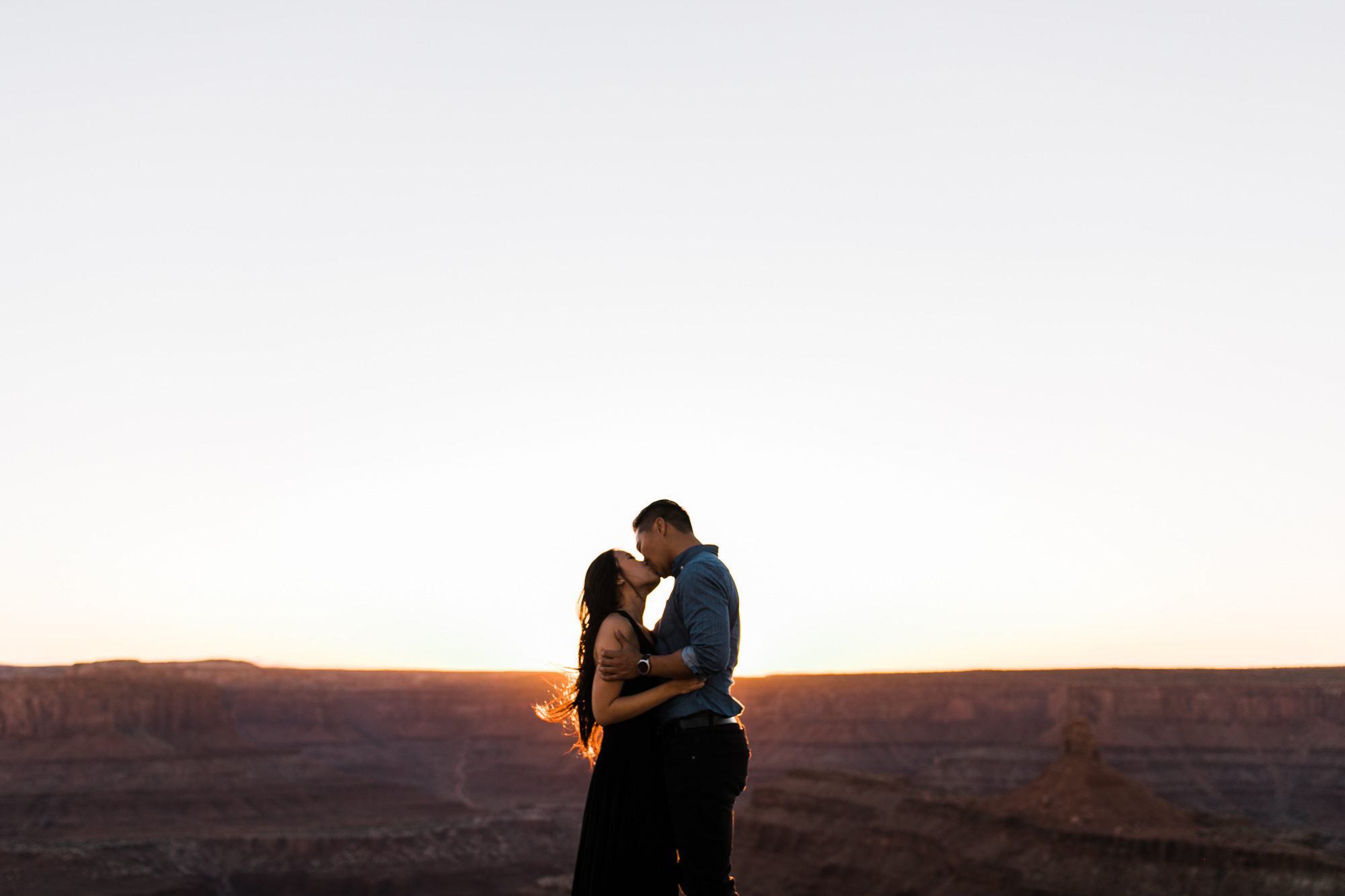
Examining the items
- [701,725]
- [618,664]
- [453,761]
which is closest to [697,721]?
[701,725]

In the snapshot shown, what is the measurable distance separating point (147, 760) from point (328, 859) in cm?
2790

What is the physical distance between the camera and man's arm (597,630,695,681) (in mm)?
7660

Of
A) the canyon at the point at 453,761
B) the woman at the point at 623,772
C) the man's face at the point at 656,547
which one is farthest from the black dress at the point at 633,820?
the canyon at the point at 453,761

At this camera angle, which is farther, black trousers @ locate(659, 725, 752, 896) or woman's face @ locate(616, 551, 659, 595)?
woman's face @ locate(616, 551, 659, 595)

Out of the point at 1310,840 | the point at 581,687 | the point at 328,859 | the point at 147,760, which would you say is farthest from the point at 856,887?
the point at 147,760

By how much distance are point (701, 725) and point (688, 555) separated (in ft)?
3.40

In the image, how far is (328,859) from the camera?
8381 centimetres

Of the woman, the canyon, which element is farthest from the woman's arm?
the canyon

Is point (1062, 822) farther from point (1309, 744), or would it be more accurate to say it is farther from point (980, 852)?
point (1309, 744)

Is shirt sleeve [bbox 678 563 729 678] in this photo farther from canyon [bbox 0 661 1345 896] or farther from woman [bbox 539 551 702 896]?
canyon [bbox 0 661 1345 896]

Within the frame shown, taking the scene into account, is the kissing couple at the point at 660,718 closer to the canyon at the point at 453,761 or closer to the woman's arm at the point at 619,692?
the woman's arm at the point at 619,692

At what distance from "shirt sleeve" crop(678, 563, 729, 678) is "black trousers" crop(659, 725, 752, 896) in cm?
44

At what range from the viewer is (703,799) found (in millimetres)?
7727

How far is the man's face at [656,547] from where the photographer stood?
26.4 feet
